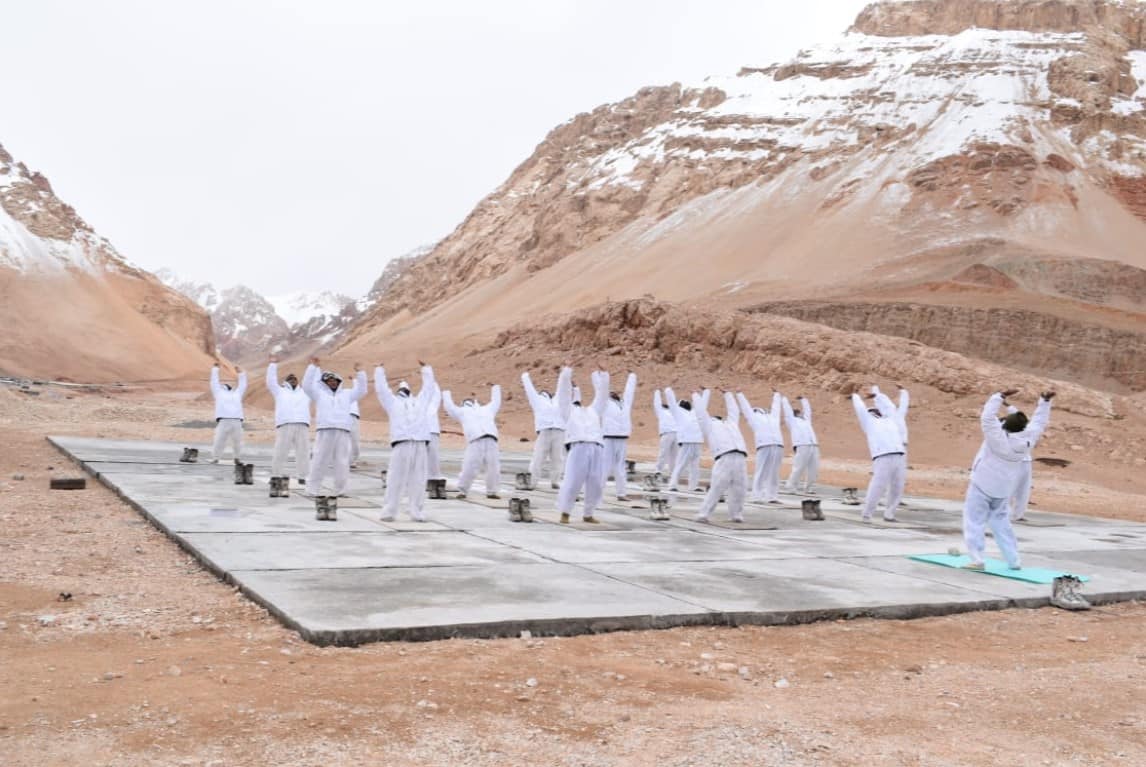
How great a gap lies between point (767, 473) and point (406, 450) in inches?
310

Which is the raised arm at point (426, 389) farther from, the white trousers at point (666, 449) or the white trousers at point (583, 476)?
the white trousers at point (666, 449)

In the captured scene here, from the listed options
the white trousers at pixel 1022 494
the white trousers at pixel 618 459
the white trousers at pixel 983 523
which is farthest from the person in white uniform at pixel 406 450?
the white trousers at pixel 1022 494

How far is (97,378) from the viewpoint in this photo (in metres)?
73.1

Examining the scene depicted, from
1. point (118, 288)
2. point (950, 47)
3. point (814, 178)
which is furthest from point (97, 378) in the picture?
point (950, 47)

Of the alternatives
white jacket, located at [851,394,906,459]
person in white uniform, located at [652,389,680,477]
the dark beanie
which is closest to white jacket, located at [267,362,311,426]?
person in white uniform, located at [652,389,680,477]

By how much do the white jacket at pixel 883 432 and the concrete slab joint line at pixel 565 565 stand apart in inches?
42.2

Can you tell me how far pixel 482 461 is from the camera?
15.8m

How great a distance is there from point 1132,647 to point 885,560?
3252 mm

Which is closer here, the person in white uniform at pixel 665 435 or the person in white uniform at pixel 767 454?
the person in white uniform at pixel 767 454

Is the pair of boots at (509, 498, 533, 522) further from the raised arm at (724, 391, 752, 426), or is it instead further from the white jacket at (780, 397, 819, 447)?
the white jacket at (780, 397, 819, 447)

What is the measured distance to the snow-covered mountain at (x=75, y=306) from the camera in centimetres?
7488

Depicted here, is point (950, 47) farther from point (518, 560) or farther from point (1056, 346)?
point (518, 560)

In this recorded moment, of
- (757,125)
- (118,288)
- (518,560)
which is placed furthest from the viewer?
(118,288)

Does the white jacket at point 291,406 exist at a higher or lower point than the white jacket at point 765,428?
lower
